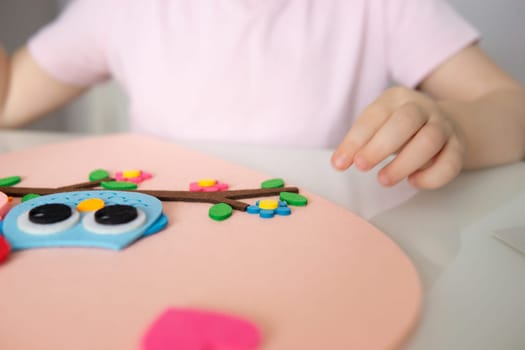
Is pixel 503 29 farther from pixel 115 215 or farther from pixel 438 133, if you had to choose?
pixel 115 215

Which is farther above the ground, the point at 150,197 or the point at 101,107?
the point at 150,197

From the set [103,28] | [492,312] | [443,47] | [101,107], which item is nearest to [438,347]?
[492,312]

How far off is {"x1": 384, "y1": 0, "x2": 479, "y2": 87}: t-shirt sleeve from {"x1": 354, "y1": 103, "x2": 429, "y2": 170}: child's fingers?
0.22 m

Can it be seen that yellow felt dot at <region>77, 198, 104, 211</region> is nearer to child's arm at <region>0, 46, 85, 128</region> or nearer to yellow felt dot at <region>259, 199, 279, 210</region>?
yellow felt dot at <region>259, 199, 279, 210</region>

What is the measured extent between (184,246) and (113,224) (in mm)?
37

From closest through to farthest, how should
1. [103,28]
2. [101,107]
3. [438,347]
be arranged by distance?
[438,347] < [103,28] < [101,107]

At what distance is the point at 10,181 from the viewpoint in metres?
0.33

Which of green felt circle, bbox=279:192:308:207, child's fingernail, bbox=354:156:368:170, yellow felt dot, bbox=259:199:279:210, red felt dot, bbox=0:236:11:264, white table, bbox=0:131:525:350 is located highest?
child's fingernail, bbox=354:156:368:170

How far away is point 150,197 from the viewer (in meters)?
0.29

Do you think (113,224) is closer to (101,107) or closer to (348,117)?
(348,117)

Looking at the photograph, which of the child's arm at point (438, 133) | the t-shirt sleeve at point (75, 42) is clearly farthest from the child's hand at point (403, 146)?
the t-shirt sleeve at point (75, 42)

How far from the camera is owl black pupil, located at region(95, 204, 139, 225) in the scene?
0.82 ft

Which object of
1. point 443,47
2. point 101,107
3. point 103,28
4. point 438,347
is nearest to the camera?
point 438,347

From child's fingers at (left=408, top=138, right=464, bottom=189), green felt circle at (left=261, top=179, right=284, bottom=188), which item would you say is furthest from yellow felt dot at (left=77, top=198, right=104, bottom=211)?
child's fingers at (left=408, top=138, right=464, bottom=189)
